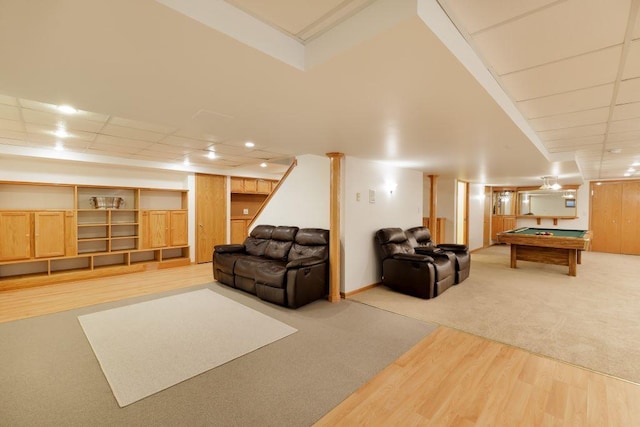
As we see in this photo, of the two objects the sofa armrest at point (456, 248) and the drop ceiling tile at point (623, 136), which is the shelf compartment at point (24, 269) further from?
the drop ceiling tile at point (623, 136)

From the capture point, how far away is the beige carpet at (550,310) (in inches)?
106

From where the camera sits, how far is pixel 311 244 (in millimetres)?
4520

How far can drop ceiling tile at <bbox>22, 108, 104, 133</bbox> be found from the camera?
10.0 feet

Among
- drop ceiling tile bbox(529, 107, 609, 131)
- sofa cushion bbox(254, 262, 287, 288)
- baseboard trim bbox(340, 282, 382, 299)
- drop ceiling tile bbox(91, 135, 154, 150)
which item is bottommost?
baseboard trim bbox(340, 282, 382, 299)

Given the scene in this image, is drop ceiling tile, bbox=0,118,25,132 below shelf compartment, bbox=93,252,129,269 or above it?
above

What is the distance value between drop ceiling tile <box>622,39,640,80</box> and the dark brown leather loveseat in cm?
346

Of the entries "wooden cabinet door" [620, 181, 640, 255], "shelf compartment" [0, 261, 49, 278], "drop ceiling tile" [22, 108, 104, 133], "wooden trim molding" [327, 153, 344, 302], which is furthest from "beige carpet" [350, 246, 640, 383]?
"shelf compartment" [0, 261, 49, 278]

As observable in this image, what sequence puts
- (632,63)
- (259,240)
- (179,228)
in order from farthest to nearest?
1. (179,228)
2. (259,240)
3. (632,63)

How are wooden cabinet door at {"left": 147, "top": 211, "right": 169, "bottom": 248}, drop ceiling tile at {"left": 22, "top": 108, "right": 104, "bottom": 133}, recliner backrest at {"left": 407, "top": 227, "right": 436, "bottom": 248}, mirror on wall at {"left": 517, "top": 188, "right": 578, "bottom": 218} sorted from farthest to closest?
mirror on wall at {"left": 517, "top": 188, "right": 578, "bottom": 218}, wooden cabinet door at {"left": 147, "top": 211, "right": 169, "bottom": 248}, recliner backrest at {"left": 407, "top": 227, "right": 436, "bottom": 248}, drop ceiling tile at {"left": 22, "top": 108, "right": 104, "bottom": 133}

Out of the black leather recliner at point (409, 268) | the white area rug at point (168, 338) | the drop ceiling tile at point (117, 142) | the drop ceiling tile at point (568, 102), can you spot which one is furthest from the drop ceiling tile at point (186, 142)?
the drop ceiling tile at point (568, 102)

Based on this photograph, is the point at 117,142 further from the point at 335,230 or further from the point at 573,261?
the point at 573,261

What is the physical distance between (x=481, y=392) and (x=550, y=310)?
8.15 ft

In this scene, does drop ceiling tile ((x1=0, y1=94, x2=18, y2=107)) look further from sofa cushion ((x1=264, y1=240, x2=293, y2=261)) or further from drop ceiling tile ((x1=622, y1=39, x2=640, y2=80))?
drop ceiling tile ((x1=622, y1=39, x2=640, y2=80))

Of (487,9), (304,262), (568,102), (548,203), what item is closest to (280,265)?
(304,262)
